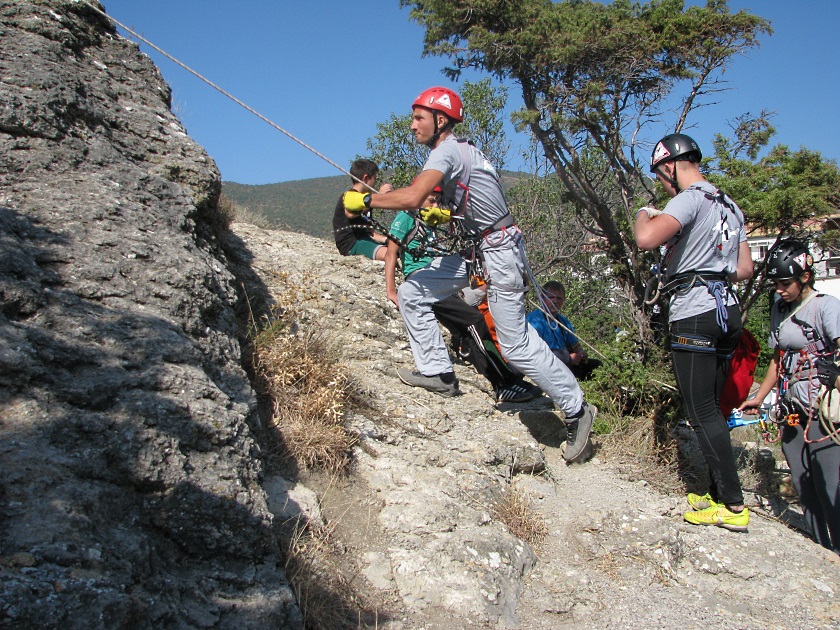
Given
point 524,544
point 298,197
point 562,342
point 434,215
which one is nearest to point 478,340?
point 562,342

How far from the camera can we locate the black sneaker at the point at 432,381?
492 centimetres

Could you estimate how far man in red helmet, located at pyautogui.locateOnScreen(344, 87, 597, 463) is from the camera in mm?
4168

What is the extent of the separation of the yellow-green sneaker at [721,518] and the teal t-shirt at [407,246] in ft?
8.12

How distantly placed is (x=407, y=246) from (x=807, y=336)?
268 cm

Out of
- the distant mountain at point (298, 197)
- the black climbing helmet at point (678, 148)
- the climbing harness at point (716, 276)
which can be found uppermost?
the distant mountain at point (298, 197)

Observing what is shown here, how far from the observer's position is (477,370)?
556 centimetres

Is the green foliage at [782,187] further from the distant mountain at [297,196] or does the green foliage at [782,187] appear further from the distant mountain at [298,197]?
the distant mountain at [297,196]

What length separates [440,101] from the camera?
4336 mm

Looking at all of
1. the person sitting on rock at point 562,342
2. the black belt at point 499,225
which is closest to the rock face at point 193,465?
the person sitting on rock at point 562,342

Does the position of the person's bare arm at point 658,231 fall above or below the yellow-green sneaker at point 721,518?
above

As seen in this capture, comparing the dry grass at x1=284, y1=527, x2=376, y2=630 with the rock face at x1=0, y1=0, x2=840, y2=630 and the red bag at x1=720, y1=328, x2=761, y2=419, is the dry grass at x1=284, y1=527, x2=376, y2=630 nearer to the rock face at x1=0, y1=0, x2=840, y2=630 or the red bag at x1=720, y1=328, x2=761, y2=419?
the rock face at x1=0, y1=0, x2=840, y2=630

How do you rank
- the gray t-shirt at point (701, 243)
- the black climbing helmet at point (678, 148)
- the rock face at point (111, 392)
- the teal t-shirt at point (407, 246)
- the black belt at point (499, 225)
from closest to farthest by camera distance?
the rock face at point (111, 392) → the gray t-shirt at point (701, 243) → the black climbing helmet at point (678, 148) → the black belt at point (499, 225) → the teal t-shirt at point (407, 246)

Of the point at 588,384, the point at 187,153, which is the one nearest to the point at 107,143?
the point at 187,153

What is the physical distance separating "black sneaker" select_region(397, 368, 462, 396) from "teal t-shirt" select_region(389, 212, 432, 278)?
2.43ft
